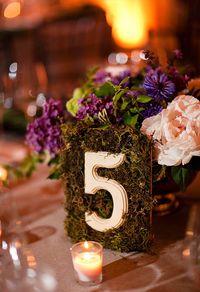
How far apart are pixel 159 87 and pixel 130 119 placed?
10 centimetres

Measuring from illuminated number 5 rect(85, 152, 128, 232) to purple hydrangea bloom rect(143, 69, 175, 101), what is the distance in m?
0.15

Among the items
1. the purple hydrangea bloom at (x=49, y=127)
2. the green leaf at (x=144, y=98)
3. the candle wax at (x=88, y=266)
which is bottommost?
the candle wax at (x=88, y=266)

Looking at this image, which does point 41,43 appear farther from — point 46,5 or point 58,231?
point 58,231

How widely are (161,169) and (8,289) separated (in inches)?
15.4

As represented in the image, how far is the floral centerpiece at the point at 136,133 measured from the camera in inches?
33.5

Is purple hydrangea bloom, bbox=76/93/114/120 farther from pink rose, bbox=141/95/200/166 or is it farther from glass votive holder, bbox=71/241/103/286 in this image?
glass votive holder, bbox=71/241/103/286

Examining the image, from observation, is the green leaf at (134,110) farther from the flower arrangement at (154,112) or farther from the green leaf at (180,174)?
the green leaf at (180,174)

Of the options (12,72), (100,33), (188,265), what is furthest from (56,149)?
(100,33)

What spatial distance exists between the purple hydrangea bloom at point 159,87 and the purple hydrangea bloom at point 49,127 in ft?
0.77

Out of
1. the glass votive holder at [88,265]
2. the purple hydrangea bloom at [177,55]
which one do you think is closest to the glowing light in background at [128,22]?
the purple hydrangea bloom at [177,55]

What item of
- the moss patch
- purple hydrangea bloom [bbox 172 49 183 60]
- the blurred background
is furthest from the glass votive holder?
the blurred background

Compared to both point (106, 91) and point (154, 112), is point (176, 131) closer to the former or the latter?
point (154, 112)

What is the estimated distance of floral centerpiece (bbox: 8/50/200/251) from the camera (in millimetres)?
851

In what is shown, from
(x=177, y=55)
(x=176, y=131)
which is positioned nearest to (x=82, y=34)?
(x=177, y=55)
